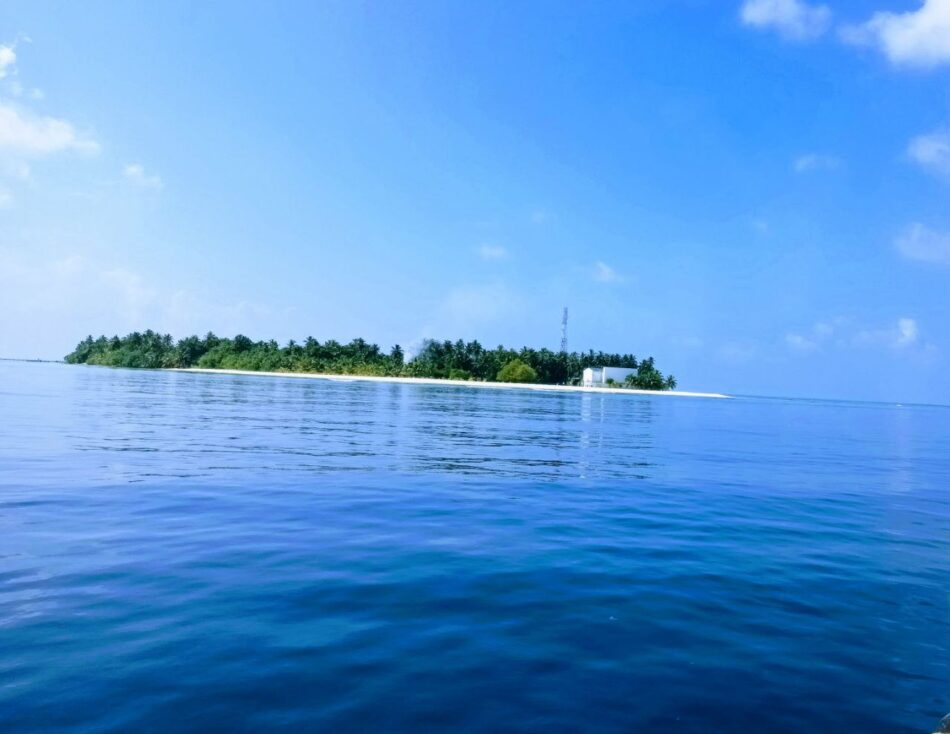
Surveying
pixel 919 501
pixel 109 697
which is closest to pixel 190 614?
pixel 109 697

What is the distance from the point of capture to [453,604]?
8.63m

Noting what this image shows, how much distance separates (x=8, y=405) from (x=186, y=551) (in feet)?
128

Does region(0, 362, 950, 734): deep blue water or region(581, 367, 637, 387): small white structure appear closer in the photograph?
region(0, 362, 950, 734): deep blue water

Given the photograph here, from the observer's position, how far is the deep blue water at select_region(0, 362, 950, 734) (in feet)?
19.6

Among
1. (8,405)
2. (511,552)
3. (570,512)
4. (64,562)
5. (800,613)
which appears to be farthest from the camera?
(8,405)

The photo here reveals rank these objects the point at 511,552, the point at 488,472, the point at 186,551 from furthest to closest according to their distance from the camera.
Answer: the point at 488,472 < the point at 511,552 < the point at 186,551

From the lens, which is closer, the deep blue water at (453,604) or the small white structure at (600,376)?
the deep blue water at (453,604)

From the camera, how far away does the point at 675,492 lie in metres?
19.8

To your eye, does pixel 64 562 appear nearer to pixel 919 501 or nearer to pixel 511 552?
pixel 511 552

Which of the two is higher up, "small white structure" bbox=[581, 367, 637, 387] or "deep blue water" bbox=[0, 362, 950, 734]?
"small white structure" bbox=[581, 367, 637, 387]

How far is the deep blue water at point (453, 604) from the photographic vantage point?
19.6 feet

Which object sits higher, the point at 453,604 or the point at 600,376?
the point at 600,376

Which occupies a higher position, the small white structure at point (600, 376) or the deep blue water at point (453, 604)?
the small white structure at point (600, 376)

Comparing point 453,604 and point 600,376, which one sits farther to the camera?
point 600,376
